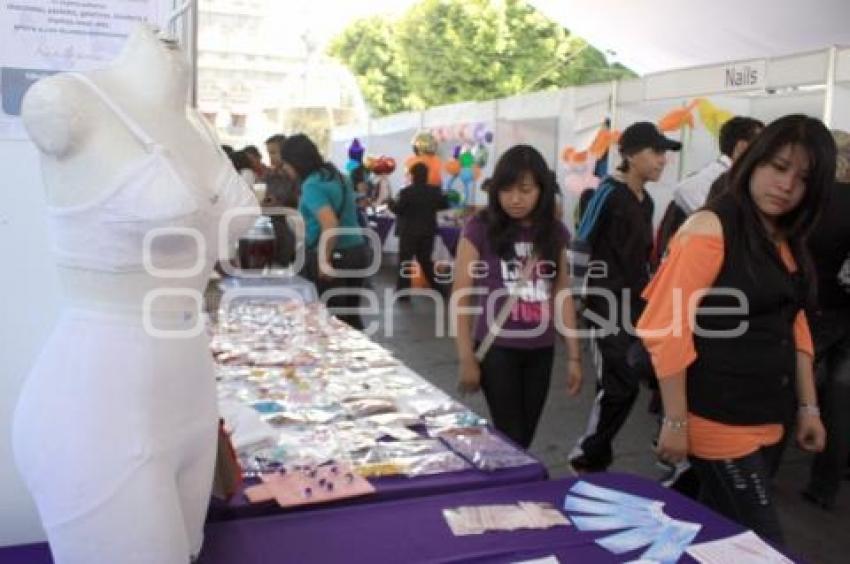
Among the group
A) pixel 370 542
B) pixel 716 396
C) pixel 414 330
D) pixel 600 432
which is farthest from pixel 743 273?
pixel 414 330

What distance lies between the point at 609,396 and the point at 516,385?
582 millimetres

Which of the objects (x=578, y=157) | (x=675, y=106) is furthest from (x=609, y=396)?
(x=578, y=157)

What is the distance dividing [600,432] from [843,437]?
82 centimetres

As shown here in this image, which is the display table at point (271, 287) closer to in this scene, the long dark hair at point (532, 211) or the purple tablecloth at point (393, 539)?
the long dark hair at point (532, 211)

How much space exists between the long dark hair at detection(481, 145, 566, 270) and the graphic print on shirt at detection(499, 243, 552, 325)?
0.02 meters

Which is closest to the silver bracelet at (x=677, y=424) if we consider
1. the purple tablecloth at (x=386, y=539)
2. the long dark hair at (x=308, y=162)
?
the purple tablecloth at (x=386, y=539)

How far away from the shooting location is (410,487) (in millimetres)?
1450

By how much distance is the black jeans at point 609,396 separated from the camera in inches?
103

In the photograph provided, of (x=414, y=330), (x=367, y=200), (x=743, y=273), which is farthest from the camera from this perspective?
(x=367, y=200)

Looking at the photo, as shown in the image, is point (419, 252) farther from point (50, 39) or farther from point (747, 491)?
point (50, 39)

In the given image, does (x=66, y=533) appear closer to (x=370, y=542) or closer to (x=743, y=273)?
(x=370, y=542)

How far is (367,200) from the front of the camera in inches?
320

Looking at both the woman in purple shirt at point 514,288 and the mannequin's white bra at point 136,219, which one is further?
the woman in purple shirt at point 514,288

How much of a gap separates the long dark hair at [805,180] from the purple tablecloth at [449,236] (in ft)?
17.8
